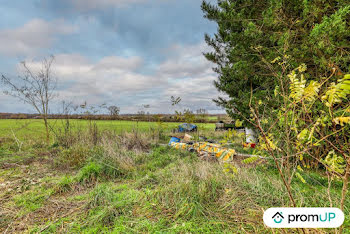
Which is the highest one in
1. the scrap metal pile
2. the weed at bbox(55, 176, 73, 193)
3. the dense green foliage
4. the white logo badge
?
the dense green foliage

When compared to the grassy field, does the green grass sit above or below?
above

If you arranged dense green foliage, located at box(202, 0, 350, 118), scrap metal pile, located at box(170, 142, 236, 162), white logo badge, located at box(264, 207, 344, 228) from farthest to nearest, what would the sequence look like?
scrap metal pile, located at box(170, 142, 236, 162), dense green foliage, located at box(202, 0, 350, 118), white logo badge, located at box(264, 207, 344, 228)

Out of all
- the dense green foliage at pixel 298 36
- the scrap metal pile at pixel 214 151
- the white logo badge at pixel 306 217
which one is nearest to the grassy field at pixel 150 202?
the white logo badge at pixel 306 217

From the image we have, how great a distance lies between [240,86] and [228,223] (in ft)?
17.1

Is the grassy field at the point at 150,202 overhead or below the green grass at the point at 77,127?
below

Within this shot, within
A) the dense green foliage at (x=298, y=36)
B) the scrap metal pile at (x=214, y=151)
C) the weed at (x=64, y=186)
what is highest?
the dense green foliage at (x=298, y=36)

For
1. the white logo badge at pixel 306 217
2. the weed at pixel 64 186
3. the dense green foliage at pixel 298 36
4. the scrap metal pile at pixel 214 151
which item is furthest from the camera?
the scrap metal pile at pixel 214 151

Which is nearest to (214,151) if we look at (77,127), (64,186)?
(64,186)

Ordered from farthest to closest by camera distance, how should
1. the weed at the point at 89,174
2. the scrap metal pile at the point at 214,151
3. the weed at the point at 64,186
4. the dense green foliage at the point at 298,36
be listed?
1. the scrap metal pile at the point at 214,151
2. the weed at the point at 89,174
3. the weed at the point at 64,186
4. the dense green foliage at the point at 298,36

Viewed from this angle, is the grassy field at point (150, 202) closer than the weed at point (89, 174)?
Yes

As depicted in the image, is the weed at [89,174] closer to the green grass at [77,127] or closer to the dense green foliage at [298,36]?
the green grass at [77,127]

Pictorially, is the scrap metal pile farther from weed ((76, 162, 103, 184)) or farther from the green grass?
weed ((76, 162, 103, 184))

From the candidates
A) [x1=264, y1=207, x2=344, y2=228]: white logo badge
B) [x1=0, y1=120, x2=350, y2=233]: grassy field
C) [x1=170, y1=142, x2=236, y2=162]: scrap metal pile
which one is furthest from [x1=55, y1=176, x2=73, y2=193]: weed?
[x1=264, y1=207, x2=344, y2=228]: white logo badge

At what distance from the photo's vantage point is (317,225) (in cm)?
85
